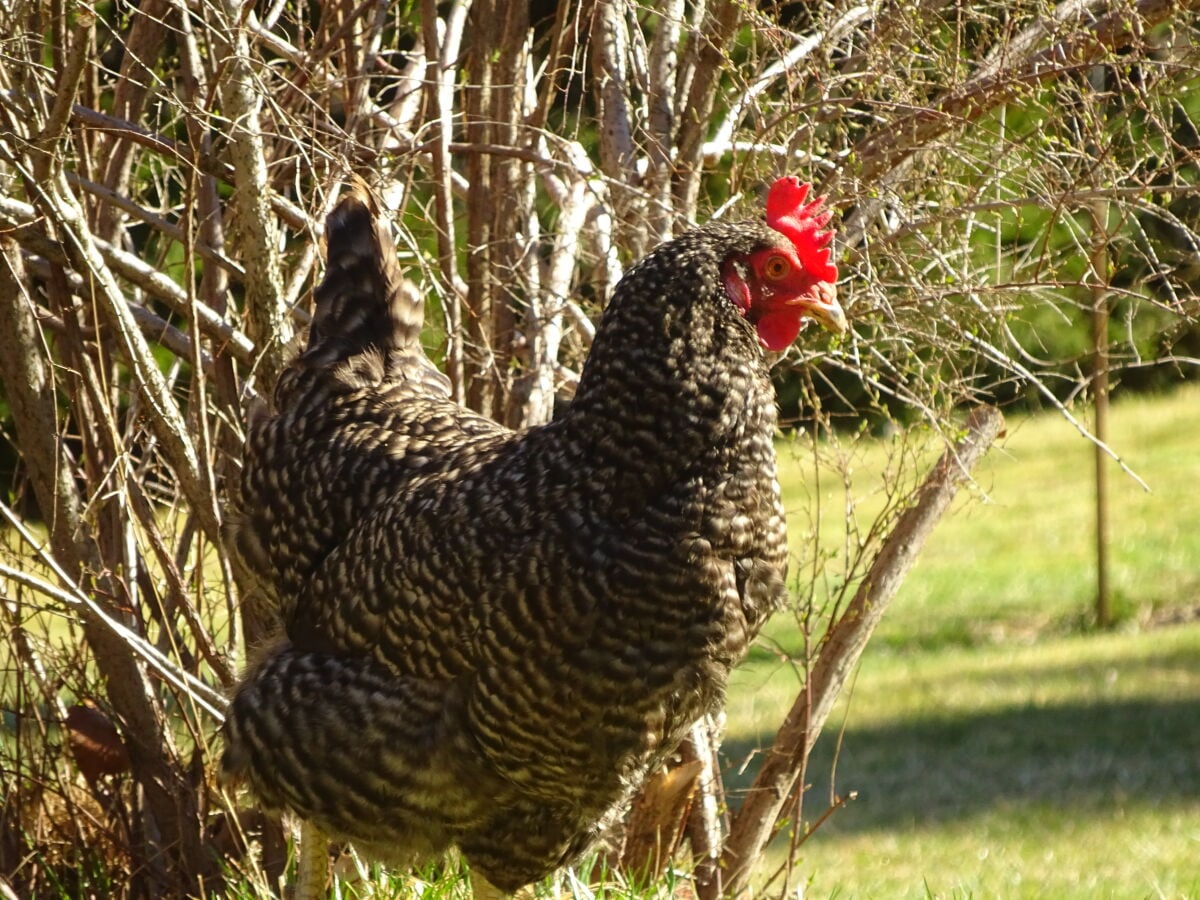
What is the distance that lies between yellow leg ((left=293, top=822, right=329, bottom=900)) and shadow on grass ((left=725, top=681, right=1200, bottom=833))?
135 inches

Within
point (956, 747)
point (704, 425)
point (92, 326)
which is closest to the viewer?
point (704, 425)

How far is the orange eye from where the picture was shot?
3246mm

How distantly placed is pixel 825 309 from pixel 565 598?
0.82 m

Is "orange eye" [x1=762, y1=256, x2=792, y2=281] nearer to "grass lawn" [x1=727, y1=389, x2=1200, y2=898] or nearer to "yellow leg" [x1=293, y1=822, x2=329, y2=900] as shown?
"grass lawn" [x1=727, y1=389, x2=1200, y2=898]

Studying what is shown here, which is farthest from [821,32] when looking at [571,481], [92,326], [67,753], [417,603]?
[67,753]

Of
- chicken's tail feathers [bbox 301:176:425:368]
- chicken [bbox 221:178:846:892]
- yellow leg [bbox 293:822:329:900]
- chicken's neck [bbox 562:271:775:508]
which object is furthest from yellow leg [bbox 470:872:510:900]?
chicken's tail feathers [bbox 301:176:425:368]

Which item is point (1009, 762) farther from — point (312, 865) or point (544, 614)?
point (544, 614)

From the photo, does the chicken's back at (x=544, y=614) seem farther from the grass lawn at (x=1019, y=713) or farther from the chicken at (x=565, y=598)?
the grass lawn at (x=1019, y=713)

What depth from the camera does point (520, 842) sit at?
3512mm

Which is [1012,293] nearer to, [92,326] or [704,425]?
[704,425]

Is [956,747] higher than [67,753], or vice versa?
[67,753]

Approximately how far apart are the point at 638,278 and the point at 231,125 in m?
→ 1.06

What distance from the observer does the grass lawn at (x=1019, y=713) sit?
6195 mm

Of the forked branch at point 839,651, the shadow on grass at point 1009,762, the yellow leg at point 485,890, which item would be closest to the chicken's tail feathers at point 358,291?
the yellow leg at point 485,890
